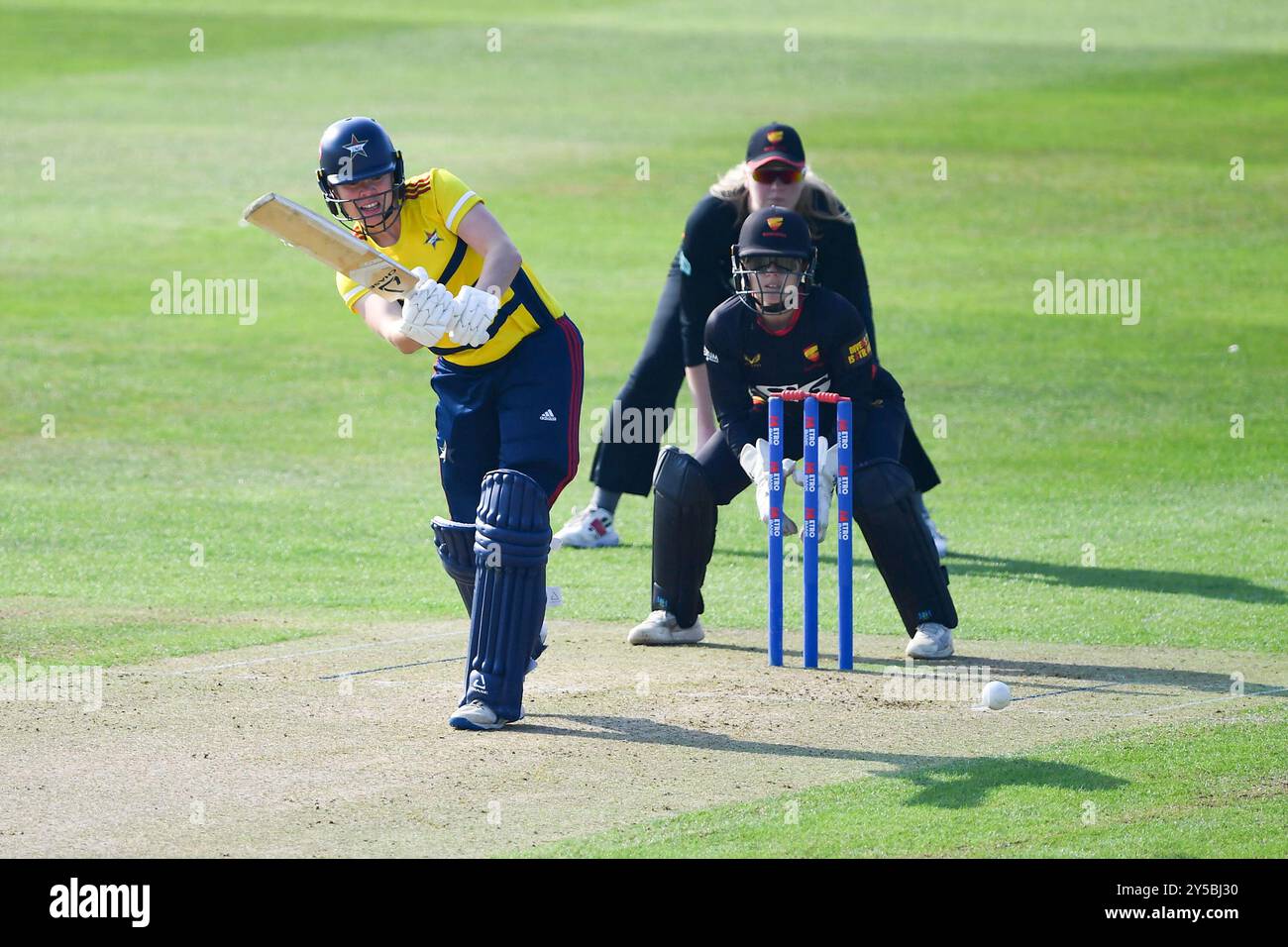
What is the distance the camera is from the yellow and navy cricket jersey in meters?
6.93

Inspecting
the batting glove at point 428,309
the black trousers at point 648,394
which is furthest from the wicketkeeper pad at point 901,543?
the black trousers at point 648,394

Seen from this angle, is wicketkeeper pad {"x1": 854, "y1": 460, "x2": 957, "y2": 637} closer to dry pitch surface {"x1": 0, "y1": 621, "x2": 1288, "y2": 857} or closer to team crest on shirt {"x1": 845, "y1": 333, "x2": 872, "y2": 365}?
dry pitch surface {"x1": 0, "y1": 621, "x2": 1288, "y2": 857}

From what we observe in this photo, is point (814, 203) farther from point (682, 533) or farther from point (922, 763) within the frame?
point (922, 763)

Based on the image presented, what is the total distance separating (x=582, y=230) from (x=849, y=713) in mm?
14283

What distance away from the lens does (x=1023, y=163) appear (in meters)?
24.0

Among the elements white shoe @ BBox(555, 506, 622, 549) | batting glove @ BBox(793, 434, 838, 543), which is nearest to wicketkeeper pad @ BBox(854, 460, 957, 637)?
batting glove @ BBox(793, 434, 838, 543)

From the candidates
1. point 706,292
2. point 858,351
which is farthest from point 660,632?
point 706,292

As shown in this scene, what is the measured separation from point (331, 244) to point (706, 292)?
3.30m

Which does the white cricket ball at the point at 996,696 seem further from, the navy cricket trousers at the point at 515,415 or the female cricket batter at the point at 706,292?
the navy cricket trousers at the point at 515,415

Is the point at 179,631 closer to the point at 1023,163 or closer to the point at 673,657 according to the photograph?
the point at 673,657

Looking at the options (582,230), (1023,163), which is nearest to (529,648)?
(582,230)

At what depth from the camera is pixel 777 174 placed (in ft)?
29.1

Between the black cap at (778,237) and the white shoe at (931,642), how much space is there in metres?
1.56
